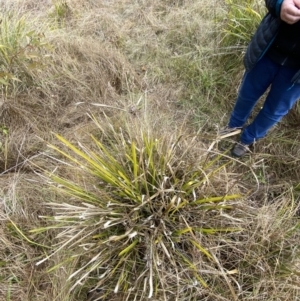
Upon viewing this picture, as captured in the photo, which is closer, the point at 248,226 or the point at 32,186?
the point at 248,226

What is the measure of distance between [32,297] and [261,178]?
1.17 meters

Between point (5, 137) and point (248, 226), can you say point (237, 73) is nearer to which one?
point (248, 226)

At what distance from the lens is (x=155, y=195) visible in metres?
1.05

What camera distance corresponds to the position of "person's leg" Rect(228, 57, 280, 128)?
127 cm

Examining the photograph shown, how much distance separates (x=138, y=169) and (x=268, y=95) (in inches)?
27.8

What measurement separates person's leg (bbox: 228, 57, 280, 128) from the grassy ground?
150mm

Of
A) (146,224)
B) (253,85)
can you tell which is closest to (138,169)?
(146,224)

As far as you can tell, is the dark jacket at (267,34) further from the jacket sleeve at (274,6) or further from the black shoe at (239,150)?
the black shoe at (239,150)

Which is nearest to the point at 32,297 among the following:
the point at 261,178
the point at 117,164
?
the point at 117,164

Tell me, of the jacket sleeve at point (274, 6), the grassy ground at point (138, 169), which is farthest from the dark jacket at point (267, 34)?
the grassy ground at point (138, 169)

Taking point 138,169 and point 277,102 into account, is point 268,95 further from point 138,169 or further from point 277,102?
point 138,169

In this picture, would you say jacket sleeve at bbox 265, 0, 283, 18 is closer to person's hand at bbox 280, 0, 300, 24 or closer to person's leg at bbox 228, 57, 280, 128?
person's hand at bbox 280, 0, 300, 24

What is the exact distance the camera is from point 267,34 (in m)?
1.16

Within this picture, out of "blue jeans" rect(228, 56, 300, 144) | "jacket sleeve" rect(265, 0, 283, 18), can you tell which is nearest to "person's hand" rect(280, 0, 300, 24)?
"jacket sleeve" rect(265, 0, 283, 18)
